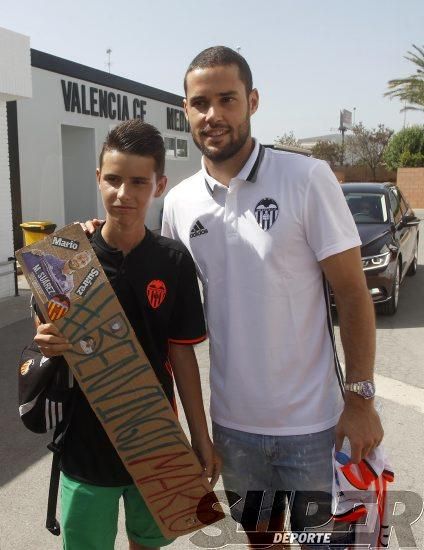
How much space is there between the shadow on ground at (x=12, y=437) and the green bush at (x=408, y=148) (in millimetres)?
33042

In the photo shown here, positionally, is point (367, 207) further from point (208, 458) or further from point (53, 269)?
point (53, 269)

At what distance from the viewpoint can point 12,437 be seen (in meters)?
4.18

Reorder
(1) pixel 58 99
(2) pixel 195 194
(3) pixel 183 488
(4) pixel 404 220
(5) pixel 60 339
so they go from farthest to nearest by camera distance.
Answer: (1) pixel 58 99
(4) pixel 404 220
(2) pixel 195 194
(3) pixel 183 488
(5) pixel 60 339

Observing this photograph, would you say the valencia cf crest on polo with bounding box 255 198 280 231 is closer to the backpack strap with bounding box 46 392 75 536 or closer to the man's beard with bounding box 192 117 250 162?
the man's beard with bounding box 192 117 250 162

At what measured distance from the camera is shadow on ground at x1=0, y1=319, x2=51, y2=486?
12.4 feet

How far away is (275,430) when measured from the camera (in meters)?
2.04

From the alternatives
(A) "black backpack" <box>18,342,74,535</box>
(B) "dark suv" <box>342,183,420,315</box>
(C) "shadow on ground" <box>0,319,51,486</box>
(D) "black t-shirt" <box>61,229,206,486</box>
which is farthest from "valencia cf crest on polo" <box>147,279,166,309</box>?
(B) "dark suv" <box>342,183,420,315</box>

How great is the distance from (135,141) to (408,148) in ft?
119

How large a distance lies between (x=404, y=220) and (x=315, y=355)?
692cm

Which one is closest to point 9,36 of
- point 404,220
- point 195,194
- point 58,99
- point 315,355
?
point 58,99

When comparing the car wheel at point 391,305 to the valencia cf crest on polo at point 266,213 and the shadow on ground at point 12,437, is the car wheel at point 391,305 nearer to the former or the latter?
the shadow on ground at point 12,437

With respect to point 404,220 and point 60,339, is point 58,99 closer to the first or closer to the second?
point 404,220

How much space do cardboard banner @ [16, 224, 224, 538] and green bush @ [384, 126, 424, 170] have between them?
118 ft

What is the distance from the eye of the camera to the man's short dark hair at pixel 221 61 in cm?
201
